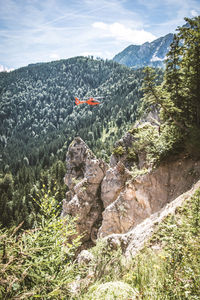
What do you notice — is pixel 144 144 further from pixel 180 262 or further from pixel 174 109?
pixel 180 262

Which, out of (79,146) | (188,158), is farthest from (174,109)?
(79,146)

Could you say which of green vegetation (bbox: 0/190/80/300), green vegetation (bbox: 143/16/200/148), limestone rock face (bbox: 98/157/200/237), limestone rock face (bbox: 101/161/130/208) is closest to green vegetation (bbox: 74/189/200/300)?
green vegetation (bbox: 0/190/80/300)

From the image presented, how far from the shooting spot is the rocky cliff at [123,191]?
40.2 ft

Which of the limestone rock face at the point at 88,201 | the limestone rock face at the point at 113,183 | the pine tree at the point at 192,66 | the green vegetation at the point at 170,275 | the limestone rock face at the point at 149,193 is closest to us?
the green vegetation at the point at 170,275

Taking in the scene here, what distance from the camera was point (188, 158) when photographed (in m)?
12.0

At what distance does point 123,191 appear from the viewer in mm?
16172

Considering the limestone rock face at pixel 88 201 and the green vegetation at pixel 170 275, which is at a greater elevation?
the green vegetation at pixel 170 275

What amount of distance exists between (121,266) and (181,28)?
1442cm

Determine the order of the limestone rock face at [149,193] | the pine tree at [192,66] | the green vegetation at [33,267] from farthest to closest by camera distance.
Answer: the limestone rock face at [149,193] < the pine tree at [192,66] < the green vegetation at [33,267]

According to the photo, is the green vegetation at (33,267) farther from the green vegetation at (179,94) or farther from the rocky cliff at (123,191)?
the green vegetation at (179,94)

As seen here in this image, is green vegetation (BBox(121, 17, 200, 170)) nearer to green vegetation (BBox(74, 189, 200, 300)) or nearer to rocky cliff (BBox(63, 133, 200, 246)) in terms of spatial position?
rocky cliff (BBox(63, 133, 200, 246))

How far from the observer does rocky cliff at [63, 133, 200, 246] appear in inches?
483

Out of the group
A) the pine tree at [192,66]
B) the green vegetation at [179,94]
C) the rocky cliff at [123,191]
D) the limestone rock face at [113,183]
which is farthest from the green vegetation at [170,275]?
the limestone rock face at [113,183]

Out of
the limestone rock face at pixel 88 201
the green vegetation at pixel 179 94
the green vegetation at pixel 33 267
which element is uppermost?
the green vegetation at pixel 179 94
